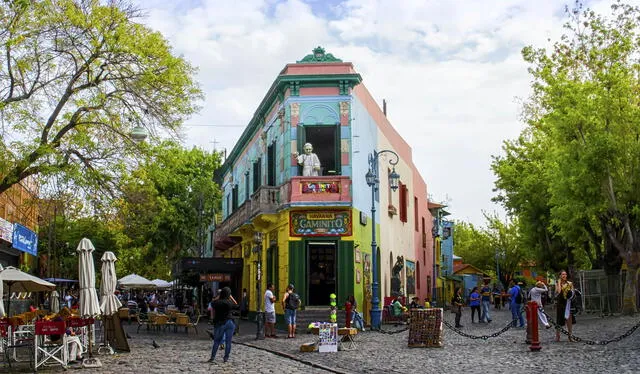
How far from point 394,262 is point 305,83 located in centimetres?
1088

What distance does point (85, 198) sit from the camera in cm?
1883

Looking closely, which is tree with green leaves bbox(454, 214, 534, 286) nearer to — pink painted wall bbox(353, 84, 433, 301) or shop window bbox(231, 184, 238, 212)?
pink painted wall bbox(353, 84, 433, 301)

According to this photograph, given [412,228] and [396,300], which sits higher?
[412,228]

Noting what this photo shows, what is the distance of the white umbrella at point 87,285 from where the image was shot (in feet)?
51.4

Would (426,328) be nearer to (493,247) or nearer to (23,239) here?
(23,239)

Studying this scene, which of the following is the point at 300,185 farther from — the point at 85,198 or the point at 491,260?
the point at 491,260

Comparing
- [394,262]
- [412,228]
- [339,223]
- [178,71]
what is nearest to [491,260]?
[412,228]

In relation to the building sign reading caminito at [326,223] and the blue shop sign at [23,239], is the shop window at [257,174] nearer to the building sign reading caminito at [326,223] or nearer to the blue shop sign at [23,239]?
the building sign reading caminito at [326,223]

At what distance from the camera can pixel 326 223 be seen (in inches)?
1039

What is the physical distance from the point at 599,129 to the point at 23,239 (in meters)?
24.0

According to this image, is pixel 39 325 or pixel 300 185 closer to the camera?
pixel 39 325

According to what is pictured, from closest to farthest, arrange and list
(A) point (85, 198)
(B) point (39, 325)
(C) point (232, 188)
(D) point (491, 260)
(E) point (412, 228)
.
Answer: (B) point (39, 325)
(A) point (85, 198)
(E) point (412, 228)
(C) point (232, 188)
(D) point (491, 260)

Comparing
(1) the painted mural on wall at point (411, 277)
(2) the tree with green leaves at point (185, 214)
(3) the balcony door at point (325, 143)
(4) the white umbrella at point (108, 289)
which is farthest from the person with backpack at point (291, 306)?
(2) the tree with green leaves at point (185, 214)

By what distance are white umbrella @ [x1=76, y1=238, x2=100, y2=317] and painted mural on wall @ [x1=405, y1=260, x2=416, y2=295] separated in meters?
23.9
